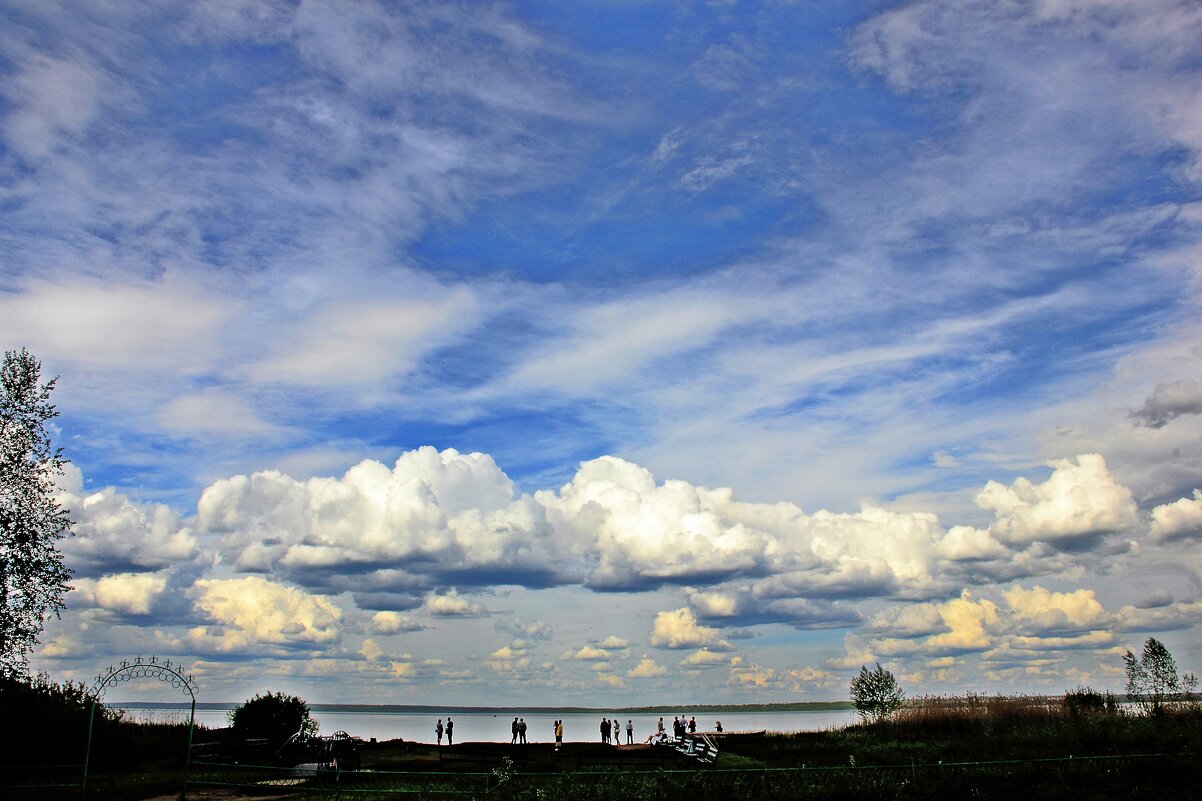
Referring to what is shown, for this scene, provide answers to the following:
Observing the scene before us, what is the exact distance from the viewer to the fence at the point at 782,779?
25.5 m

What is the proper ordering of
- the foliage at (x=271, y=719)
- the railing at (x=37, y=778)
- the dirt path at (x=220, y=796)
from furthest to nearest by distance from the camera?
the foliage at (x=271, y=719)
the dirt path at (x=220, y=796)
the railing at (x=37, y=778)

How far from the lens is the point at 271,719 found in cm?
5084

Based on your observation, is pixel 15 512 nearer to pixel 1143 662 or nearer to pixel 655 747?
pixel 655 747

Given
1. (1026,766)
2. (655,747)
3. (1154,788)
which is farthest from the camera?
(655,747)

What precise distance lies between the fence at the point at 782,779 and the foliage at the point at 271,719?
858 inches

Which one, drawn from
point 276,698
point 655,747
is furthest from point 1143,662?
point 276,698

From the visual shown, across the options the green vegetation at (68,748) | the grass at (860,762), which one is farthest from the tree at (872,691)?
the green vegetation at (68,748)

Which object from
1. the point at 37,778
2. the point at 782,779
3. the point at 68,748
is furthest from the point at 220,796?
the point at 782,779

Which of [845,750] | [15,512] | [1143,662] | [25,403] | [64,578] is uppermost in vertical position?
[25,403]

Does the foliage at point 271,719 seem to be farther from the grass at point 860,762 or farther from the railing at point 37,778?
the railing at point 37,778

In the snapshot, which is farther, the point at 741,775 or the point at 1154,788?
the point at 741,775

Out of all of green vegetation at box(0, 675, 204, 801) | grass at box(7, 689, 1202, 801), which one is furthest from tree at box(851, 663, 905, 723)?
green vegetation at box(0, 675, 204, 801)

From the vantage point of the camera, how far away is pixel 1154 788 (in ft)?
84.5

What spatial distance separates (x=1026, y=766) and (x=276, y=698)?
41003 mm
